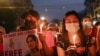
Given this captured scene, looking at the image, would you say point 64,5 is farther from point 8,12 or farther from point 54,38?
point 8,12

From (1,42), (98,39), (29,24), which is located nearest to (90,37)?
(98,39)

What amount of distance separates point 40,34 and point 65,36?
32 cm

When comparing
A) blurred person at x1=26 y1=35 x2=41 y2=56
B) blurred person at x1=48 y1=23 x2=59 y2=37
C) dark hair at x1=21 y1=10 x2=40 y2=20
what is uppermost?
dark hair at x1=21 y1=10 x2=40 y2=20

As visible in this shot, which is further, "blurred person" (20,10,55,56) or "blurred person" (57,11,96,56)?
"blurred person" (20,10,55,56)

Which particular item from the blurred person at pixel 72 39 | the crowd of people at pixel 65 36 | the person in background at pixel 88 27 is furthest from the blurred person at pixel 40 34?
the person in background at pixel 88 27

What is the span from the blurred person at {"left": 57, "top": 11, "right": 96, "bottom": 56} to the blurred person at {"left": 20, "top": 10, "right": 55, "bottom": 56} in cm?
12

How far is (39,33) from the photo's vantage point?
14.9ft

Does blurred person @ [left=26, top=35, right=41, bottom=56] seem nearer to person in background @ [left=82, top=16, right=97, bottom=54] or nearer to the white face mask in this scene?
the white face mask

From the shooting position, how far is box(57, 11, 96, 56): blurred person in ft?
14.6

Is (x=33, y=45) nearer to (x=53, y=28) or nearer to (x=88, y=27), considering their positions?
(x=53, y=28)

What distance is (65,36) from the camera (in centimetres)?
451

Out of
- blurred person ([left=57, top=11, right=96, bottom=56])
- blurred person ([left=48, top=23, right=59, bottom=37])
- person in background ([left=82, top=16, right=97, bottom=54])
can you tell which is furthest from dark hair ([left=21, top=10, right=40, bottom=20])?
person in background ([left=82, top=16, right=97, bottom=54])

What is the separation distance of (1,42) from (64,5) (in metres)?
0.97

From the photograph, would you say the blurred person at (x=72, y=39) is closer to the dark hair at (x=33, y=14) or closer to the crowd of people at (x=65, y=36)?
the crowd of people at (x=65, y=36)
